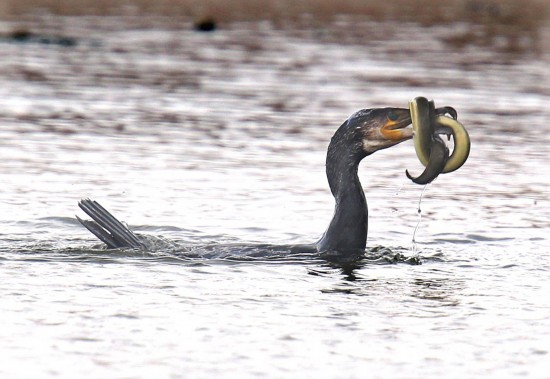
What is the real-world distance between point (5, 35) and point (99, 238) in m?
18.9

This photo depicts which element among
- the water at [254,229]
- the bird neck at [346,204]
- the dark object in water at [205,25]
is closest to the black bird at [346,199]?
the bird neck at [346,204]

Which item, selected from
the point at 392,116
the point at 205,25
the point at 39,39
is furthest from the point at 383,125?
the point at 205,25

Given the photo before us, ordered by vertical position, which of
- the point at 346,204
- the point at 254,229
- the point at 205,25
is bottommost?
the point at 254,229

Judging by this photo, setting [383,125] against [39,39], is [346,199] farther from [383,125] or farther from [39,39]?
[39,39]

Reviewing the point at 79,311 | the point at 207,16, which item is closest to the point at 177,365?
the point at 79,311

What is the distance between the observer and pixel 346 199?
918 centimetres

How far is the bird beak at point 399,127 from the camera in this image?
9047mm

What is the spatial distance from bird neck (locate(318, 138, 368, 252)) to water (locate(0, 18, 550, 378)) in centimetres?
21

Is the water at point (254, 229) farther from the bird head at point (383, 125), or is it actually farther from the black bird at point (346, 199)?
the bird head at point (383, 125)

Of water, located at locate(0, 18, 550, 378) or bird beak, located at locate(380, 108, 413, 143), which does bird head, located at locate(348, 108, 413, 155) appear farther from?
water, located at locate(0, 18, 550, 378)

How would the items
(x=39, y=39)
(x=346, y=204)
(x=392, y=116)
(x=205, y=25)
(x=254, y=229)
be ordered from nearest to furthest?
(x=392, y=116) < (x=346, y=204) < (x=254, y=229) < (x=39, y=39) < (x=205, y=25)

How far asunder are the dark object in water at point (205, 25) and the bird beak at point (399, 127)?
22.1 m

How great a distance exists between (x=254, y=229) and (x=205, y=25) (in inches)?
836

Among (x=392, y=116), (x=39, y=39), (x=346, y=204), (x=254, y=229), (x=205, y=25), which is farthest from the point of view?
(x=205, y=25)
